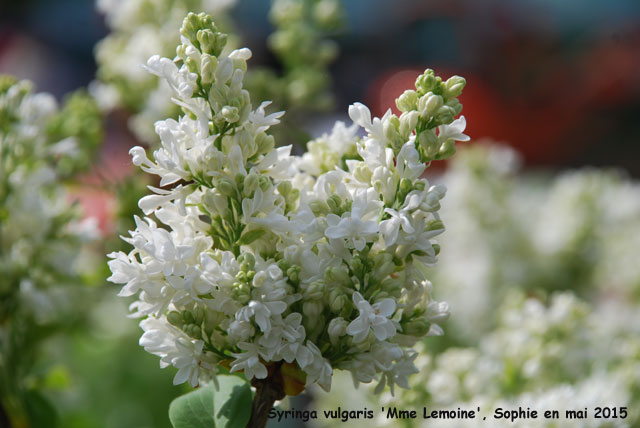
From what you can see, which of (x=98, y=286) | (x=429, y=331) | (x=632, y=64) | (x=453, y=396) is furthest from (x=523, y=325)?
(x=632, y=64)

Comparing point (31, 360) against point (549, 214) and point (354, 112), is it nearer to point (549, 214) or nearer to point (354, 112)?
point (354, 112)

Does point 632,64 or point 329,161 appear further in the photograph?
point 632,64

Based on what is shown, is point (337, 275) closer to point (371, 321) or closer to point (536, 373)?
point (371, 321)

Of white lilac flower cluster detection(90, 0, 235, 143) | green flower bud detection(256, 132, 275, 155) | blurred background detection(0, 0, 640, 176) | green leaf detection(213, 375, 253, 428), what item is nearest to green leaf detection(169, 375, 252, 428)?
green leaf detection(213, 375, 253, 428)

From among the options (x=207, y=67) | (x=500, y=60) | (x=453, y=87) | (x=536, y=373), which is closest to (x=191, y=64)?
(x=207, y=67)

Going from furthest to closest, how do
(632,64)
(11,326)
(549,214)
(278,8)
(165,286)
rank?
(632,64) < (549,214) < (278,8) < (11,326) < (165,286)

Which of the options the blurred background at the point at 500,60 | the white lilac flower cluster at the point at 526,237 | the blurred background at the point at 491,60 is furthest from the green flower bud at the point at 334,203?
the blurred background at the point at 500,60

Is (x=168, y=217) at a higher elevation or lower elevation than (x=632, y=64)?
lower

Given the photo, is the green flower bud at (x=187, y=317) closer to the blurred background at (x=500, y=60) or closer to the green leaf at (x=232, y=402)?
the green leaf at (x=232, y=402)
